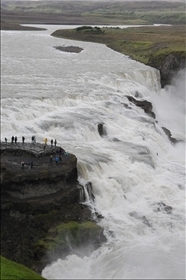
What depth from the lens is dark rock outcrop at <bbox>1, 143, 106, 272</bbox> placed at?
77.9 ft

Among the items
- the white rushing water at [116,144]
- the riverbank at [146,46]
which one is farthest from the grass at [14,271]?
the riverbank at [146,46]

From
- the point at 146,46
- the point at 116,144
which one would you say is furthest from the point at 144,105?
the point at 146,46

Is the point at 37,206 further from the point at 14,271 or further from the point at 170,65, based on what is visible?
the point at 170,65

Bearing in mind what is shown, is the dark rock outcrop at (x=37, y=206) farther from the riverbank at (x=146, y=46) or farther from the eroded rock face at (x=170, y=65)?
the riverbank at (x=146, y=46)

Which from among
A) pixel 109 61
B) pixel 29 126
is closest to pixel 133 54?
pixel 109 61

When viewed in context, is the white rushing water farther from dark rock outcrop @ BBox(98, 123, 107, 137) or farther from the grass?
the grass

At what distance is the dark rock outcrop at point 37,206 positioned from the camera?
77.9ft

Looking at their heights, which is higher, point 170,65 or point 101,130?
point 170,65

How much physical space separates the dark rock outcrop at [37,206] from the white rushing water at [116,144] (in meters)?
0.93

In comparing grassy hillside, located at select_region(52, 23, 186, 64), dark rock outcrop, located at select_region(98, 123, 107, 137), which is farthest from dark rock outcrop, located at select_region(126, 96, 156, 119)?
grassy hillside, located at select_region(52, 23, 186, 64)

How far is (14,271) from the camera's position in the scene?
19578 millimetres

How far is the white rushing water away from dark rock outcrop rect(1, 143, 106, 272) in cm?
93

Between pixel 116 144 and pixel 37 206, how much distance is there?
48.2 ft

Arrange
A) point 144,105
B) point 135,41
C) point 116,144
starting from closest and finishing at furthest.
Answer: point 116,144, point 144,105, point 135,41
